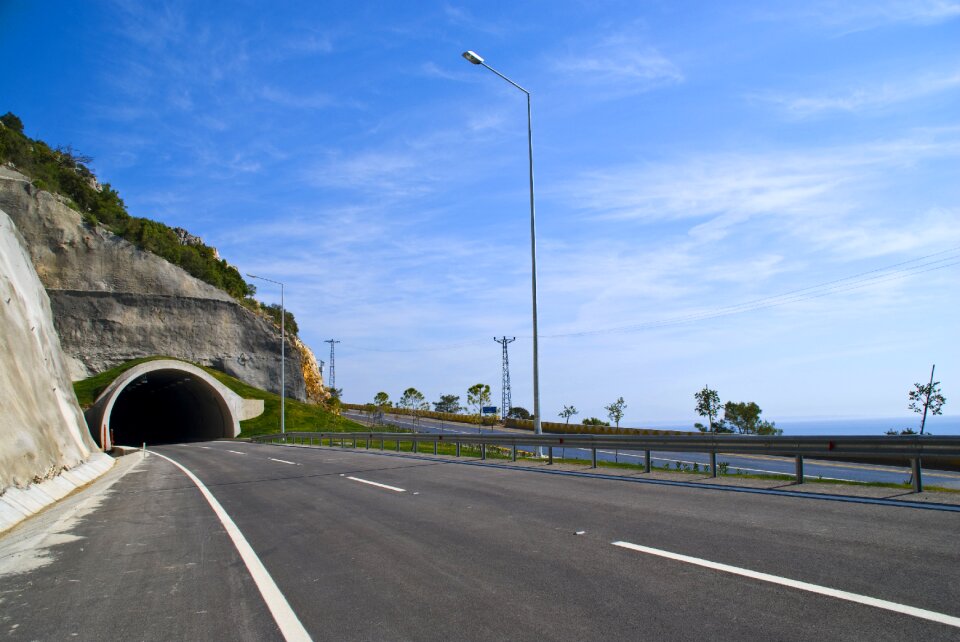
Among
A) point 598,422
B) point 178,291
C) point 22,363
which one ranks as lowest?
point 598,422

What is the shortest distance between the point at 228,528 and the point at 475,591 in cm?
499

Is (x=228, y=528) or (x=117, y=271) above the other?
(x=117, y=271)

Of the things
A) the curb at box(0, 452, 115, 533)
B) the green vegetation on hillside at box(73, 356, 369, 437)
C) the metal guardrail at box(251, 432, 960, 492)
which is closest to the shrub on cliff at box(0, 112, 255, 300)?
the green vegetation on hillside at box(73, 356, 369, 437)

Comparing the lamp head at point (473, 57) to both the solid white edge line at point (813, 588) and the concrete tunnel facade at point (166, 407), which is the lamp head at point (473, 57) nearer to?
the solid white edge line at point (813, 588)

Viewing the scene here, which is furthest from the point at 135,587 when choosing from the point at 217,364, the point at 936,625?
the point at 217,364

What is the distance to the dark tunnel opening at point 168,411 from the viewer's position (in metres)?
53.3

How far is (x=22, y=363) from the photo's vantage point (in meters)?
14.9

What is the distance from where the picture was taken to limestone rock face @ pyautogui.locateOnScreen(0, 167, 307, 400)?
56.6 m

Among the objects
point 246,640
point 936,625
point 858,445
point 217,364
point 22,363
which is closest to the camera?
point 936,625

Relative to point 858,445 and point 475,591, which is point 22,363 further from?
point 858,445

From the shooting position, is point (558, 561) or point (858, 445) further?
point (858, 445)

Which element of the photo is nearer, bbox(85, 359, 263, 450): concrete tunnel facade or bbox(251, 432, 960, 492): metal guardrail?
bbox(251, 432, 960, 492): metal guardrail

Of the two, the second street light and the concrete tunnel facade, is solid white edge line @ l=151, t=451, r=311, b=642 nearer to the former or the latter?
the second street light

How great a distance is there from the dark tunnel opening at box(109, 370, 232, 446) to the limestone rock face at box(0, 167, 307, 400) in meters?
5.02
